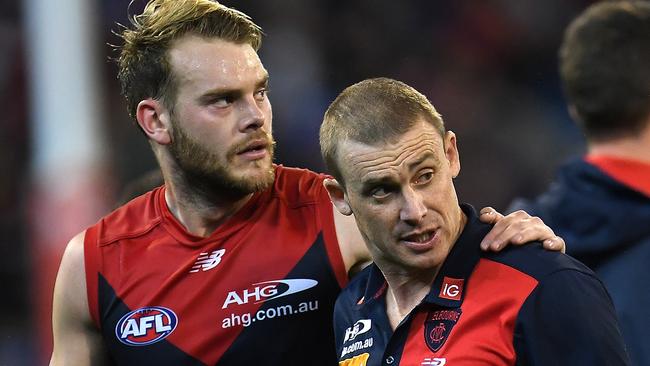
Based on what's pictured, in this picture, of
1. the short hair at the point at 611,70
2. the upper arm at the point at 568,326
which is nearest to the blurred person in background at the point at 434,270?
the upper arm at the point at 568,326

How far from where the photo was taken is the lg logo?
3320 millimetres

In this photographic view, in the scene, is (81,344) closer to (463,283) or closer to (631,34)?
(463,283)

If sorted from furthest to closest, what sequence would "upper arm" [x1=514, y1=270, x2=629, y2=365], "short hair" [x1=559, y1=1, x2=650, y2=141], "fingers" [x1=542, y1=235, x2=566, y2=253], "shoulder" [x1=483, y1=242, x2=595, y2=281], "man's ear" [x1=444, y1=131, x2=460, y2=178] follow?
"short hair" [x1=559, y1=1, x2=650, y2=141]
"man's ear" [x1=444, y1=131, x2=460, y2=178]
"fingers" [x1=542, y1=235, x2=566, y2=253]
"shoulder" [x1=483, y1=242, x2=595, y2=281]
"upper arm" [x1=514, y1=270, x2=629, y2=365]

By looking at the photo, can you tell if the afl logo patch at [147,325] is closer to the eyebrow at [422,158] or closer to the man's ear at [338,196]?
the man's ear at [338,196]

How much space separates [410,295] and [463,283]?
0.22 meters

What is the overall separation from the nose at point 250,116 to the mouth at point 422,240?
91cm

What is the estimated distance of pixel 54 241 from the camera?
8758 millimetres

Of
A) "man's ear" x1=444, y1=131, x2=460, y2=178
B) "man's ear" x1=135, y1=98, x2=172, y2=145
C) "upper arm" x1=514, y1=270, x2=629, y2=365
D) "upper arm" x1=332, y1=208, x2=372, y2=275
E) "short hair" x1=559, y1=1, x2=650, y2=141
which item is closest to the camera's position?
"upper arm" x1=514, y1=270, x2=629, y2=365

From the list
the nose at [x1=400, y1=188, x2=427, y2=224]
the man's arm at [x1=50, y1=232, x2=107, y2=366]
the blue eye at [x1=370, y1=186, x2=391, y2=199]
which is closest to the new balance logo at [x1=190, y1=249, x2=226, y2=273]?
the man's arm at [x1=50, y1=232, x2=107, y2=366]

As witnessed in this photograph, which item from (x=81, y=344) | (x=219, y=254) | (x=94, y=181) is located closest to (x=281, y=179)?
(x=219, y=254)

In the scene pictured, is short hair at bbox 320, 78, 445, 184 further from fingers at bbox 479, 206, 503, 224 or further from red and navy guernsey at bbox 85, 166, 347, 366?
red and navy guernsey at bbox 85, 166, 347, 366

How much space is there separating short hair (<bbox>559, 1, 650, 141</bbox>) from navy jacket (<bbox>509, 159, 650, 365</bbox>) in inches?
8.6

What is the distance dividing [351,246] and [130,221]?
0.85m

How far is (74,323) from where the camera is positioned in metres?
4.20
